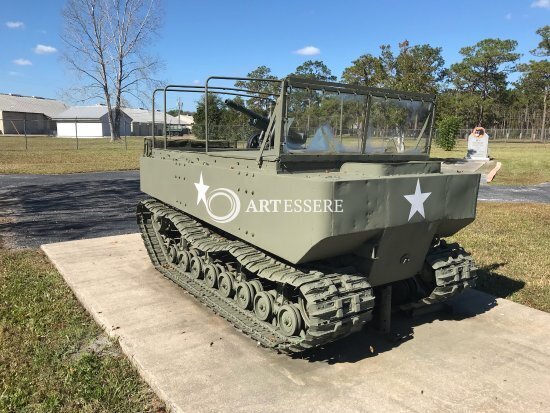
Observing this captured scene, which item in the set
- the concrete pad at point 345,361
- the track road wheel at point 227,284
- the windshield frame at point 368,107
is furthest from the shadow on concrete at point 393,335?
the windshield frame at point 368,107

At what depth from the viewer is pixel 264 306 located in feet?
14.0

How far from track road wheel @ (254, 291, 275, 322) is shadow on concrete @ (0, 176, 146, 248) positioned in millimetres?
4739

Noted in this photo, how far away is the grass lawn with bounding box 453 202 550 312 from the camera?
19.1 feet

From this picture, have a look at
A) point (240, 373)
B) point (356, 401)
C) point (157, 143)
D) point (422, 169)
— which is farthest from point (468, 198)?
point (157, 143)

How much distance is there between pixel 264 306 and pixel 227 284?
0.71 meters

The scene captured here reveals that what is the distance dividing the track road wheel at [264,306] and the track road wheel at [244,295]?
0.12 metres

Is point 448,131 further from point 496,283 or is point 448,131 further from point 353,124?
point 353,124

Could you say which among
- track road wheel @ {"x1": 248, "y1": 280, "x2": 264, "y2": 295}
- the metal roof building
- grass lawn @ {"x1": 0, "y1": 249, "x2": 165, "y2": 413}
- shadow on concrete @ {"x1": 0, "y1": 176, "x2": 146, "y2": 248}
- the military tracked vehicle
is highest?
the metal roof building

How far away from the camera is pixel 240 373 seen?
12.3ft

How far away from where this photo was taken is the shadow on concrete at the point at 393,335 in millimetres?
4090

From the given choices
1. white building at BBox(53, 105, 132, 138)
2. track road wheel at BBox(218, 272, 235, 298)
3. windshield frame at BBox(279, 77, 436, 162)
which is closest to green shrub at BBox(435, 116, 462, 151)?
windshield frame at BBox(279, 77, 436, 162)

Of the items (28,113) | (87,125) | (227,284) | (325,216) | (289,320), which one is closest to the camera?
(325,216)

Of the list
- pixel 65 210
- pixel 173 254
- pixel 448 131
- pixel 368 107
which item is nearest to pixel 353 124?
pixel 368 107

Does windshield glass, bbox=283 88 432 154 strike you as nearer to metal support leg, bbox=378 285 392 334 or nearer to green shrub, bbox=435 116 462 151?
metal support leg, bbox=378 285 392 334
